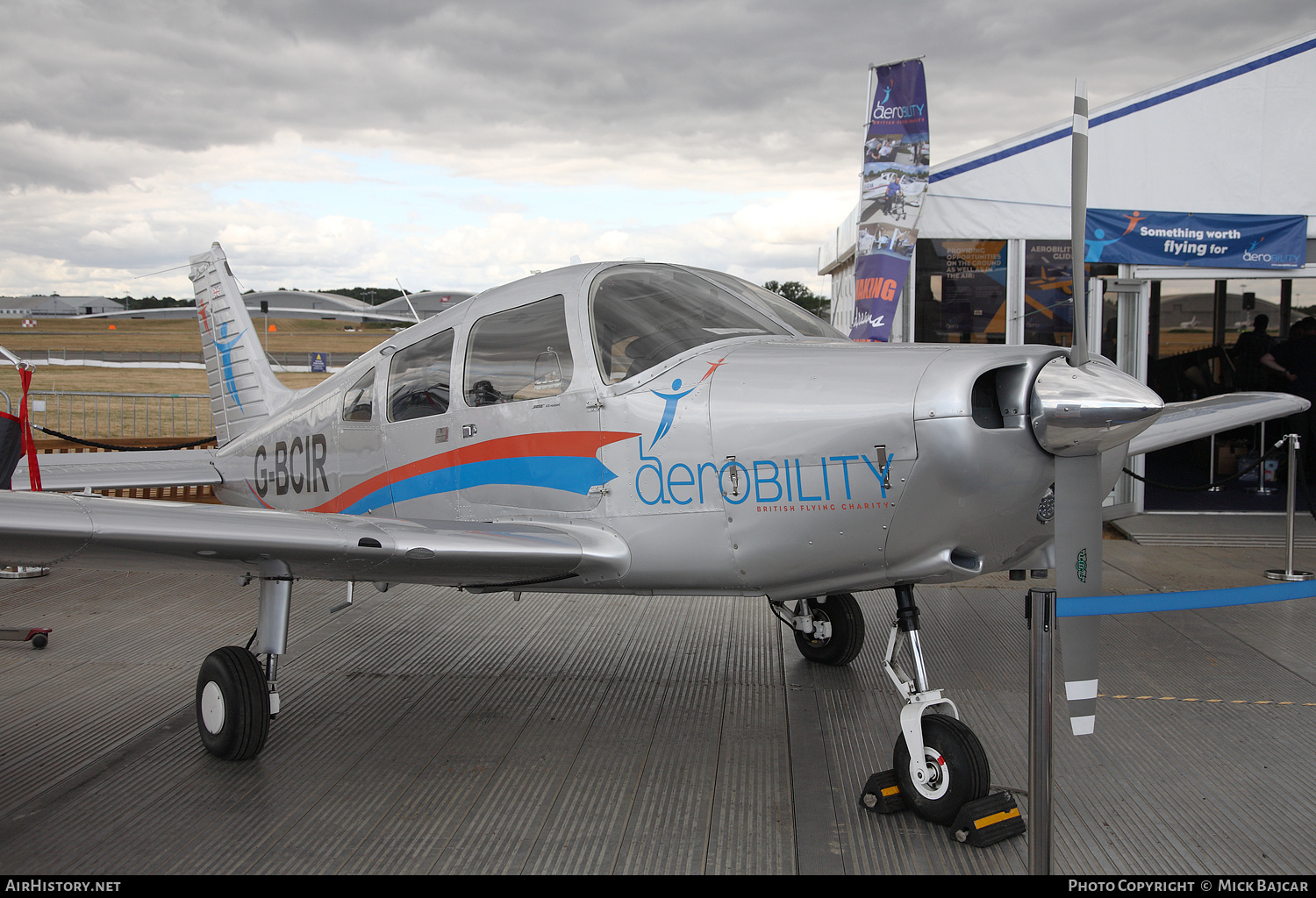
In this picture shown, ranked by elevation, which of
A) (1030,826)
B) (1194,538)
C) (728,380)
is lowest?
(1194,538)

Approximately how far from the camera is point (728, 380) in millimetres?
3258

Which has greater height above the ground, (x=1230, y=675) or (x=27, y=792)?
(x=27, y=792)

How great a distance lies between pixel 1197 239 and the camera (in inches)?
339

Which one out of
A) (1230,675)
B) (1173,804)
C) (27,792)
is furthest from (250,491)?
(1230,675)

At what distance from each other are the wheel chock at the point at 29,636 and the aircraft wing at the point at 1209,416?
6.16 meters

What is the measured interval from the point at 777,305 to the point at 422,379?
176cm

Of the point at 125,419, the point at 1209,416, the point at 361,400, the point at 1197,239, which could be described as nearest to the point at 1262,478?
the point at 1197,239

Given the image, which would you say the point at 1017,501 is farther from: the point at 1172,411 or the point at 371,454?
the point at 371,454

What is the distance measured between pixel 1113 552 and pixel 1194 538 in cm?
115

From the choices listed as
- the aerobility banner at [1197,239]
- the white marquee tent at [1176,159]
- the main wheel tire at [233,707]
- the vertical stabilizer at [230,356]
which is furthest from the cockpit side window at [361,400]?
the aerobility banner at [1197,239]

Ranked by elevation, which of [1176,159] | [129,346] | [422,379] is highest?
[1176,159]

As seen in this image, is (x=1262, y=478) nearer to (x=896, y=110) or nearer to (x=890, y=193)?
(x=890, y=193)

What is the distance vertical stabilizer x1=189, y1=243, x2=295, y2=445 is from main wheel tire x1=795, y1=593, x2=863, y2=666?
412 cm
